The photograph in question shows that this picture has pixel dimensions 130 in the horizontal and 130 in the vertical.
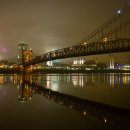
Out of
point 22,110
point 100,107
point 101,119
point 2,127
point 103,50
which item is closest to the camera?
point 2,127

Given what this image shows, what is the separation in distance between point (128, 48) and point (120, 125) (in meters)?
25.0

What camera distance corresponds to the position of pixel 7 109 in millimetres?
13508

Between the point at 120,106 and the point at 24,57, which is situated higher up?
the point at 24,57

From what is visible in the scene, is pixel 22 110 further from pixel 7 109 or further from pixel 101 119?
pixel 101 119

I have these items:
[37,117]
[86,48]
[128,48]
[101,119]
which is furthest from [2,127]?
[86,48]

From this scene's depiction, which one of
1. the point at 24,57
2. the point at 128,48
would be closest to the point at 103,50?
the point at 128,48

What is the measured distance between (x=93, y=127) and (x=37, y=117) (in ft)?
8.60

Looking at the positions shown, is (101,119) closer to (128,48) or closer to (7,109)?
(7,109)

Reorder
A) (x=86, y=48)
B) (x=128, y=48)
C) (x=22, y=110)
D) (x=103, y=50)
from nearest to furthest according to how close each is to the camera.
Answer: (x=22, y=110), (x=128, y=48), (x=103, y=50), (x=86, y=48)

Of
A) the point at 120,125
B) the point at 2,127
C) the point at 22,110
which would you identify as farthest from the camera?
Answer: the point at 22,110

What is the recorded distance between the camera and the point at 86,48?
4650cm

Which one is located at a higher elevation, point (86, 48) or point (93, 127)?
point (86, 48)

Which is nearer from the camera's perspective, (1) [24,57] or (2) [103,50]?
(2) [103,50]

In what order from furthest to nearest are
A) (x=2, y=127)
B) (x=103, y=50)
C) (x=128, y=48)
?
(x=103, y=50) → (x=128, y=48) → (x=2, y=127)
